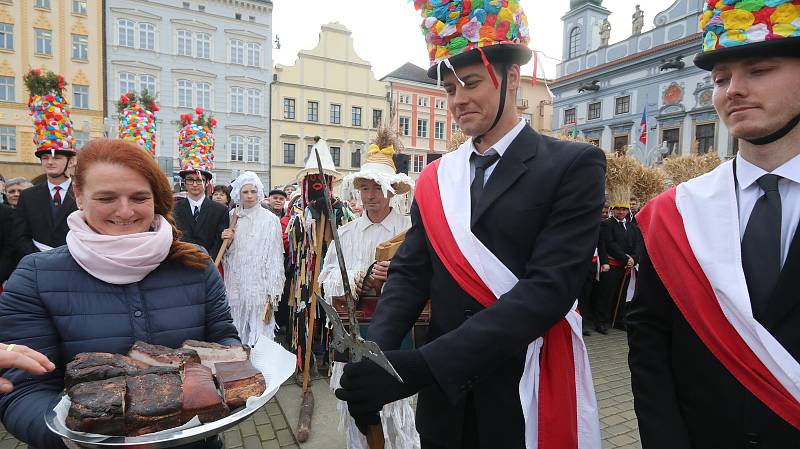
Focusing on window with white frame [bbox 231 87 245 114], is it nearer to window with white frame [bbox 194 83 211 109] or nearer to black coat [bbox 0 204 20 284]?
window with white frame [bbox 194 83 211 109]

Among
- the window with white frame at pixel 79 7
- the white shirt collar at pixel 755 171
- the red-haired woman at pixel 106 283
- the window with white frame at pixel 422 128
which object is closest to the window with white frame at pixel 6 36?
the window with white frame at pixel 79 7

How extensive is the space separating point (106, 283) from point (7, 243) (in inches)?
166

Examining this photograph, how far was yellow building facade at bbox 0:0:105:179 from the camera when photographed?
27.3 metres

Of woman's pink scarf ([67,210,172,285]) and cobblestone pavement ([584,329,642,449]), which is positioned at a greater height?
woman's pink scarf ([67,210,172,285])

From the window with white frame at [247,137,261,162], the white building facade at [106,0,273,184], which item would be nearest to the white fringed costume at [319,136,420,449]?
the white building facade at [106,0,273,184]

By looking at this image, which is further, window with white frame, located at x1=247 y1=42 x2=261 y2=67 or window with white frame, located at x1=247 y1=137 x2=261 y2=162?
window with white frame, located at x1=247 y1=42 x2=261 y2=67

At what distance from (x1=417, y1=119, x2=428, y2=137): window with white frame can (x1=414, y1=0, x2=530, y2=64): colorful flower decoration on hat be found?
37.6m

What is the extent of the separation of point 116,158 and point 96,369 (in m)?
0.81

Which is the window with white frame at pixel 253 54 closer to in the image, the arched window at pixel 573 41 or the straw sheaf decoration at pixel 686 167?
the arched window at pixel 573 41

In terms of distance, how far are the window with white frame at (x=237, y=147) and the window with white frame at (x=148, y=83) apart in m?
5.86

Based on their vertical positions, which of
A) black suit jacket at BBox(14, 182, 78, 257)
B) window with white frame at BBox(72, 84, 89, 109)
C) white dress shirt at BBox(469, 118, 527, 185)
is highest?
window with white frame at BBox(72, 84, 89, 109)

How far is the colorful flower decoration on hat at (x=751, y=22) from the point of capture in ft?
4.02

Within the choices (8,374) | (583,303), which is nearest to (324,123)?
(583,303)

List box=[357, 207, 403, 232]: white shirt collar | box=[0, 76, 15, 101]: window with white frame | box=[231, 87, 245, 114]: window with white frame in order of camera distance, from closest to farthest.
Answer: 1. box=[357, 207, 403, 232]: white shirt collar
2. box=[0, 76, 15, 101]: window with white frame
3. box=[231, 87, 245, 114]: window with white frame
